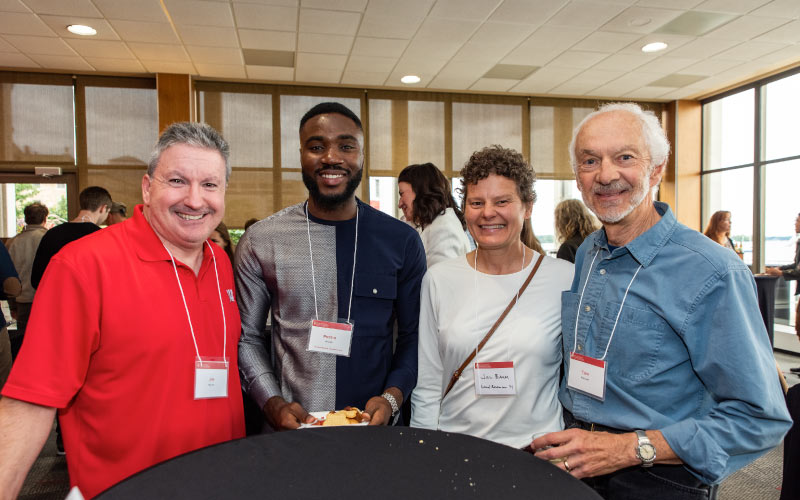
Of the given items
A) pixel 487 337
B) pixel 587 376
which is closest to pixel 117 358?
pixel 487 337

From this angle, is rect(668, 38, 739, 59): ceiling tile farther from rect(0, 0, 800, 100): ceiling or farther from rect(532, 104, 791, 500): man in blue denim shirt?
rect(532, 104, 791, 500): man in blue denim shirt

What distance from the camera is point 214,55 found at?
19.2 feet

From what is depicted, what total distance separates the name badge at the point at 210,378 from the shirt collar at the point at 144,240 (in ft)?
0.93

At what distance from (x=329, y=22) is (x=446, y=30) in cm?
120

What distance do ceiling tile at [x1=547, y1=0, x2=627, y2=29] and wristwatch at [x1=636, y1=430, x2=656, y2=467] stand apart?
443 centimetres

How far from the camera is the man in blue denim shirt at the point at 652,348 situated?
109cm

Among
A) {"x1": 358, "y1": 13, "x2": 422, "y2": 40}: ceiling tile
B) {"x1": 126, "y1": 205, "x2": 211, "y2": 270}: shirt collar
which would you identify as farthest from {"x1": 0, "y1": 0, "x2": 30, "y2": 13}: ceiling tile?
{"x1": 126, "y1": 205, "x2": 211, "y2": 270}: shirt collar

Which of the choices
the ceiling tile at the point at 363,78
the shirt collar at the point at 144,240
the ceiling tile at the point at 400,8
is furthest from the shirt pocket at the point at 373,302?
the ceiling tile at the point at 363,78

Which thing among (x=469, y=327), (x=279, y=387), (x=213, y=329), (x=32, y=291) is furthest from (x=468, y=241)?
(x=32, y=291)

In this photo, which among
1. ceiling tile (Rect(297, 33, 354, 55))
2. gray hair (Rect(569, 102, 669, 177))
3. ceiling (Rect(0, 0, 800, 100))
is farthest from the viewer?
ceiling tile (Rect(297, 33, 354, 55))

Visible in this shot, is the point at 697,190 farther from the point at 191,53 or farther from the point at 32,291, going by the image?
the point at 32,291

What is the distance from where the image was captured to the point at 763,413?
107cm

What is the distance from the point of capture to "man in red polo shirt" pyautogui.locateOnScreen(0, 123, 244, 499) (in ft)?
3.49

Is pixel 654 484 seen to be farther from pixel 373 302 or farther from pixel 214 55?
pixel 214 55
